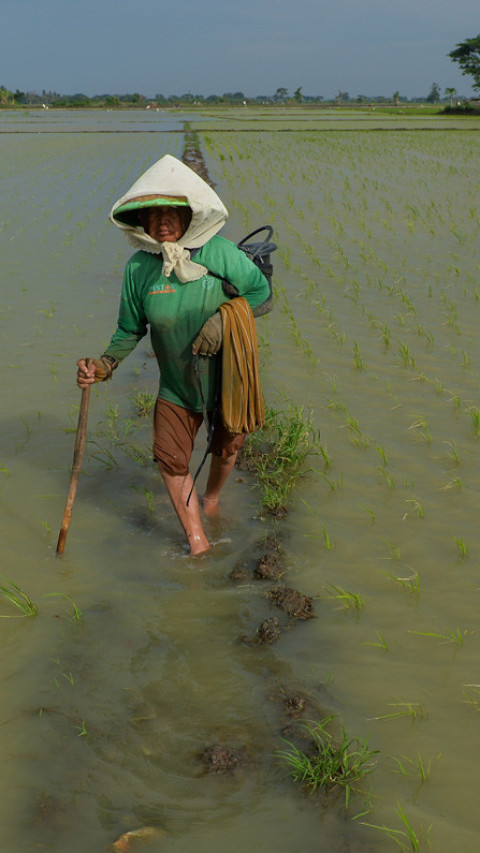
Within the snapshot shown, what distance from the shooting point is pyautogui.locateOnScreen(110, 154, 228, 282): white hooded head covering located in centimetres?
234

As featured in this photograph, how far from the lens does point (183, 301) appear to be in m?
2.52

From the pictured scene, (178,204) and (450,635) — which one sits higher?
(178,204)

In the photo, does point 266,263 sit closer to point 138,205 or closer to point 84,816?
point 138,205

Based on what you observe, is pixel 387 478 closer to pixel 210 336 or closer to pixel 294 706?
pixel 210 336

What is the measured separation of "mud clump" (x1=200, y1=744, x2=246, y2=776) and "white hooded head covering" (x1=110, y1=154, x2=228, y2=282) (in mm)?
1430

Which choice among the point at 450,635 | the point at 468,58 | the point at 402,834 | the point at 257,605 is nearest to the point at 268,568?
the point at 257,605

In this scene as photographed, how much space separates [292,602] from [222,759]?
71cm

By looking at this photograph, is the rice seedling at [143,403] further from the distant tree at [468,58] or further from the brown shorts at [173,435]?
the distant tree at [468,58]

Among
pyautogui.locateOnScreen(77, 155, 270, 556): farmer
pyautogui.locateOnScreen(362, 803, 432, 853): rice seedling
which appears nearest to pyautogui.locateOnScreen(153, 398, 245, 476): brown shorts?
pyautogui.locateOnScreen(77, 155, 270, 556): farmer

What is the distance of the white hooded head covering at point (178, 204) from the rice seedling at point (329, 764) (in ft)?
4.78

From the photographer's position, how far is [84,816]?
1.71m

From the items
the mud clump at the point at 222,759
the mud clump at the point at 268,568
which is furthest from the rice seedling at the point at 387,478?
the mud clump at the point at 222,759

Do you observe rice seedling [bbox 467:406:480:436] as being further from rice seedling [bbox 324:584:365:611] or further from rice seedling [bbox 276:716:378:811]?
rice seedling [bbox 276:716:378:811]

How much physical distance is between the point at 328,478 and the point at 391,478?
0.28 meters
